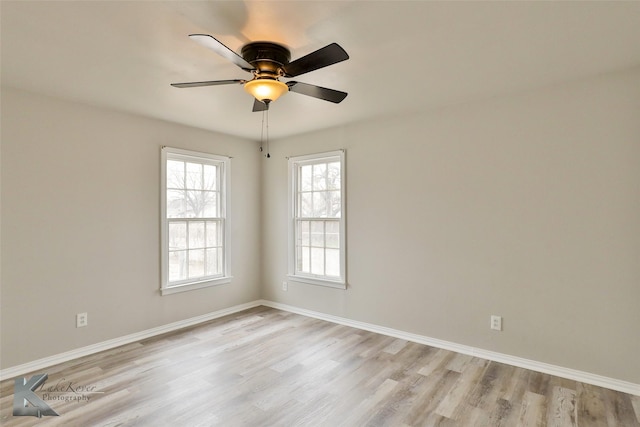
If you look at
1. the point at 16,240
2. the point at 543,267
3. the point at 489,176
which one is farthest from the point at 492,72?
the point at 16,240

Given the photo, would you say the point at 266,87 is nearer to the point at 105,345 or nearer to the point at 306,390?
the point at 306,390

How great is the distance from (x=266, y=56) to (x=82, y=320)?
3.16m

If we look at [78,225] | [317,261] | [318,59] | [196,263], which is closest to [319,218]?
[317,261]

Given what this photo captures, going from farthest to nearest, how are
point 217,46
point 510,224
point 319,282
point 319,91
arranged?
point 319,282 < point 510,224 < point 319,91 < point 217,46

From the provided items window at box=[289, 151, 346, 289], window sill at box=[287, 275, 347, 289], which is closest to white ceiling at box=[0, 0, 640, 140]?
window at box=[289, 151, 346, 289]

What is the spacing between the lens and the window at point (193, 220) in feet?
13.8

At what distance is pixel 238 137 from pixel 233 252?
167 centimetres

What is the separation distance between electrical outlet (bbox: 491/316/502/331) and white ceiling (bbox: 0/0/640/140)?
2.14 metres

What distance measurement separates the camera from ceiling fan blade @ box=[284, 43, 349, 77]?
6.09ft

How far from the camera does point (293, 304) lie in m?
4.92

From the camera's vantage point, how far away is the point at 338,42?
227cm

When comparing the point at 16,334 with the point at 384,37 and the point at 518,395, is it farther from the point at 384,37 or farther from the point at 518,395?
the point at 518,395

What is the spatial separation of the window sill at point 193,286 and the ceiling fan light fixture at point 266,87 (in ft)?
9.48

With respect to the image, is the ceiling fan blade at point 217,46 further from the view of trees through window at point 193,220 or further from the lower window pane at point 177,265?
the lower window pane at point 177,265
